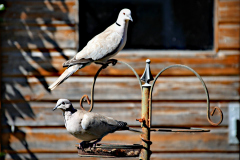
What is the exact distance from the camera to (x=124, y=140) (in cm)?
308

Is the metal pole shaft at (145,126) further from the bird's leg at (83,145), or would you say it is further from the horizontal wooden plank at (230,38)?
the horizontal wooden plank at (230,38)

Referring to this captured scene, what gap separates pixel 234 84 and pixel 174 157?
2.69 feet

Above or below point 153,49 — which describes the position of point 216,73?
below

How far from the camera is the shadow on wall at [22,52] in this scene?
10.2 ft

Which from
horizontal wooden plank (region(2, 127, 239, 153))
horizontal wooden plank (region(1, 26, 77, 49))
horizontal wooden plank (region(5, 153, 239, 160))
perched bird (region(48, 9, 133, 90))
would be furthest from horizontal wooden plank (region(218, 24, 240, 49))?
perched bird (region(48, 9, 133, 90))

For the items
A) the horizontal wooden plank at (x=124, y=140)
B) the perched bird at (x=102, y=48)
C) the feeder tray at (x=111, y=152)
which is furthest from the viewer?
the horizontal wooden plank at (x=124, y=140)

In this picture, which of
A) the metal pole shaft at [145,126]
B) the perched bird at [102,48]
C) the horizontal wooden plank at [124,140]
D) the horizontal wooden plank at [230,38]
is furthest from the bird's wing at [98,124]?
the horizontal wooden plank at [230,38]

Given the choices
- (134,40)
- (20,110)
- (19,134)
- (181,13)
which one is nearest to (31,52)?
(20,110)

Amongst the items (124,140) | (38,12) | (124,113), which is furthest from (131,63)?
(38,12)

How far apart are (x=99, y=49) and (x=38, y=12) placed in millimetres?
1493

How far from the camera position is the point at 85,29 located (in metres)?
3.20

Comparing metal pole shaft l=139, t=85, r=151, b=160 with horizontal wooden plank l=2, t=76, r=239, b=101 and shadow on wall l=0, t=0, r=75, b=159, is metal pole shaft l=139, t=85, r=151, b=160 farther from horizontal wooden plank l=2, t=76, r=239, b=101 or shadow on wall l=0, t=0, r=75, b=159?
shadow on wall l=0, t=0, r=75, b=159

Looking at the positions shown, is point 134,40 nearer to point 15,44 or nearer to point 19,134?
point 15,44

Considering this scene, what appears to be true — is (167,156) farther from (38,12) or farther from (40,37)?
(38,12)
